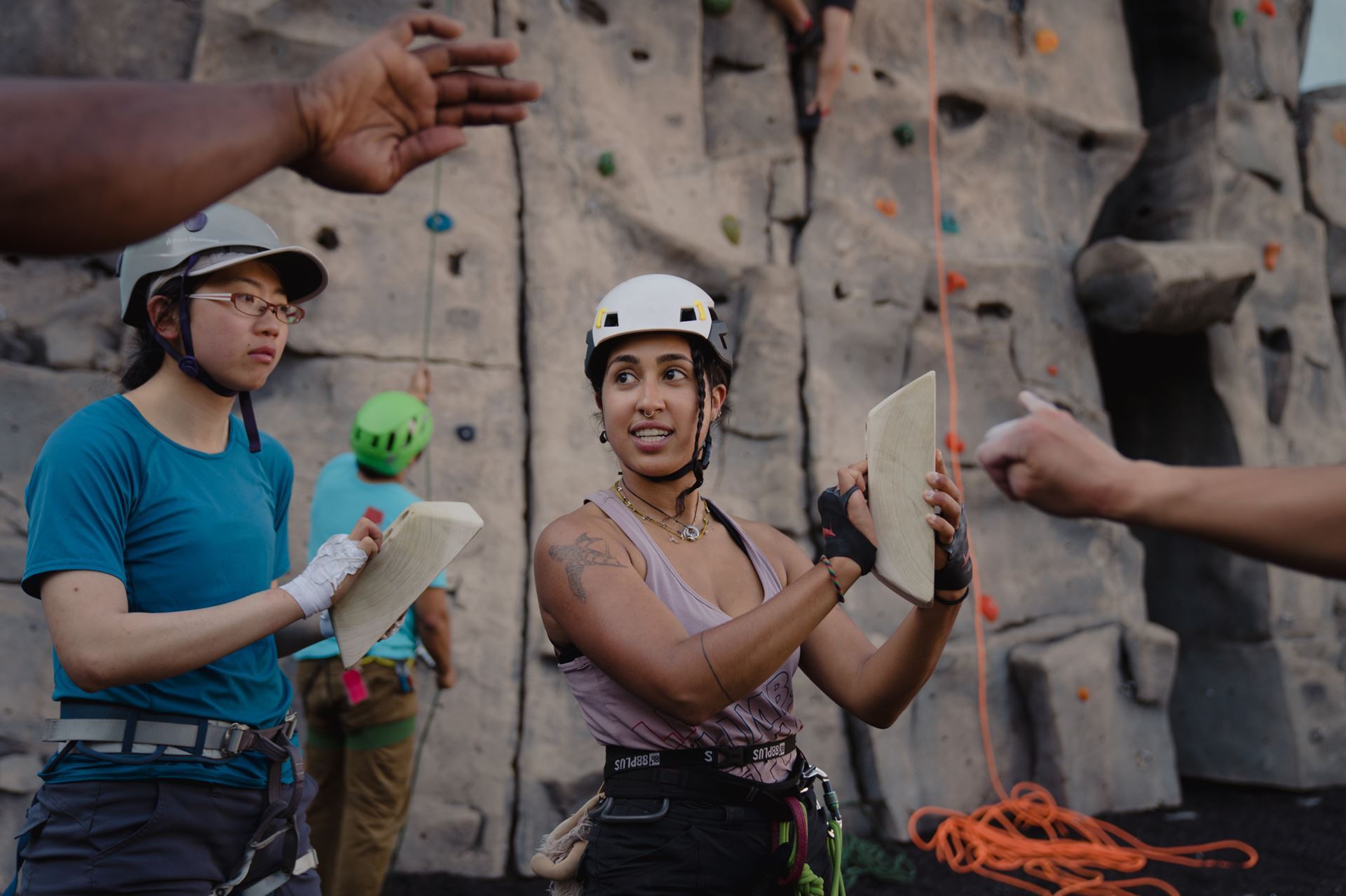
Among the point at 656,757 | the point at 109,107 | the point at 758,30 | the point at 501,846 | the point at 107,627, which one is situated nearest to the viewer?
the point at 109,107

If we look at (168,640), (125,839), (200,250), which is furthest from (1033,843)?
(200,250)

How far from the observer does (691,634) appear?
5.89 ft

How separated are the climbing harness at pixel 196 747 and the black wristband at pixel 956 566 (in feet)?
4.28

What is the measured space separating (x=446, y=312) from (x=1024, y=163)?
3.81 metres

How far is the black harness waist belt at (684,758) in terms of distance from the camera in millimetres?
1842

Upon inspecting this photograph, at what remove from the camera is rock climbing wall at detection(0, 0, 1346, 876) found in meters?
4.38

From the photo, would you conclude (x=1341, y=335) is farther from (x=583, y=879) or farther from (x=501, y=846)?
(x=583, y=879)

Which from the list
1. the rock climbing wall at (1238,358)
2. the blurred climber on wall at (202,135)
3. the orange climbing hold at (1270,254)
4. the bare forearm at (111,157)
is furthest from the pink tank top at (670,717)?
the orange climbing hold at (1270,254)

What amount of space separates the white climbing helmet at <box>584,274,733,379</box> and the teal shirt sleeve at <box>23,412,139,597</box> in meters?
0.89

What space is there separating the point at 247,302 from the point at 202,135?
3.21 ft

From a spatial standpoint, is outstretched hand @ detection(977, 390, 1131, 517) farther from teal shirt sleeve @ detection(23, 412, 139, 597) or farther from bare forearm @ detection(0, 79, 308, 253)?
teal shirt sleeve @ detection(23, 412, 139, 597)

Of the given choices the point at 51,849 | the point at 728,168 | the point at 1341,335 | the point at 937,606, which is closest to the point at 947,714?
the point at 728,168

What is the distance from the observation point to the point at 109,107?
1.03 m

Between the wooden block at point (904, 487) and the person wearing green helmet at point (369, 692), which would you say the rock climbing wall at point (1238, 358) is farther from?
the wooden block at point (904, 487)
